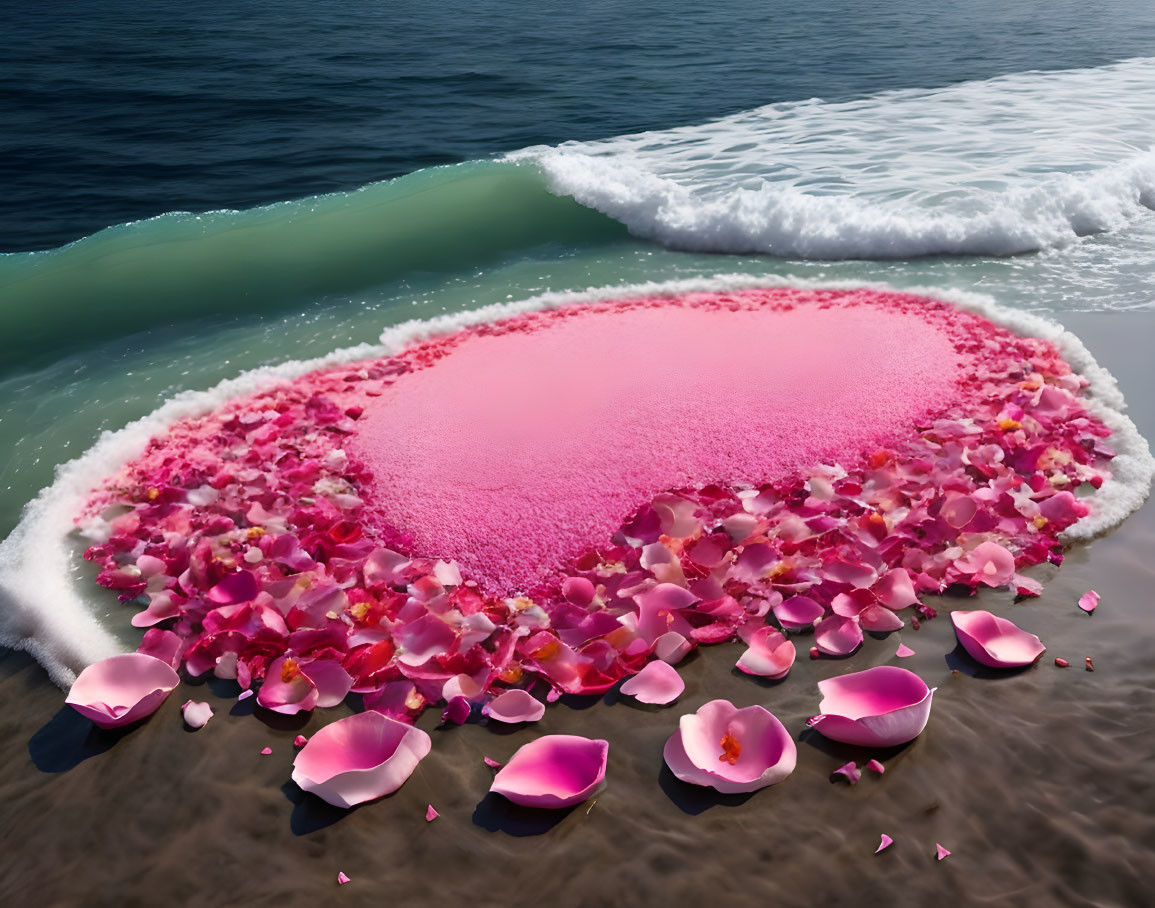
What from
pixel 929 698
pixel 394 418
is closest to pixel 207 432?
pixel 394 418

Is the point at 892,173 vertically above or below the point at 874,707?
below

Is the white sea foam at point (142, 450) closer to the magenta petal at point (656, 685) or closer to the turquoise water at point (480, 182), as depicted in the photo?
the turquoise water at point (480, 182)

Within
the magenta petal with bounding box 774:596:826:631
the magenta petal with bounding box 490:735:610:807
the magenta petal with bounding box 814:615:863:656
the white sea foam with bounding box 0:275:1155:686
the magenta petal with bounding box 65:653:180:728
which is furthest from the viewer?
the white sea foam with bounding box 0:275:1155:686

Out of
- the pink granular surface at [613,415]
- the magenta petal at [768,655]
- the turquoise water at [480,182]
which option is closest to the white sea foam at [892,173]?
the turquoise water at [480,182]

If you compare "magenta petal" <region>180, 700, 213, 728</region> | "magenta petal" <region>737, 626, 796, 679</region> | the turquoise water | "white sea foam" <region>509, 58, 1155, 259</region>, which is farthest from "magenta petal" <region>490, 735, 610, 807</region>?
"white sea foam" <region>509, 58, 1155, 259</region>

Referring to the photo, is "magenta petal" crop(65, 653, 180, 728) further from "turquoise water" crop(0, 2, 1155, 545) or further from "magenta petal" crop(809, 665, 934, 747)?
"magenta petal" crop(809, 665, 934, 747)

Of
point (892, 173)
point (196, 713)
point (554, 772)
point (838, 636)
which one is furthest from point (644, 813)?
point (892, 173)

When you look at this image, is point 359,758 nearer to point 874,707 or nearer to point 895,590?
point 874,707

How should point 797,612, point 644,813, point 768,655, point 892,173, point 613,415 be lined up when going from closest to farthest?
point 644,813 → point 768,655 → point 797,612 → point 613,415 → point 892,173
